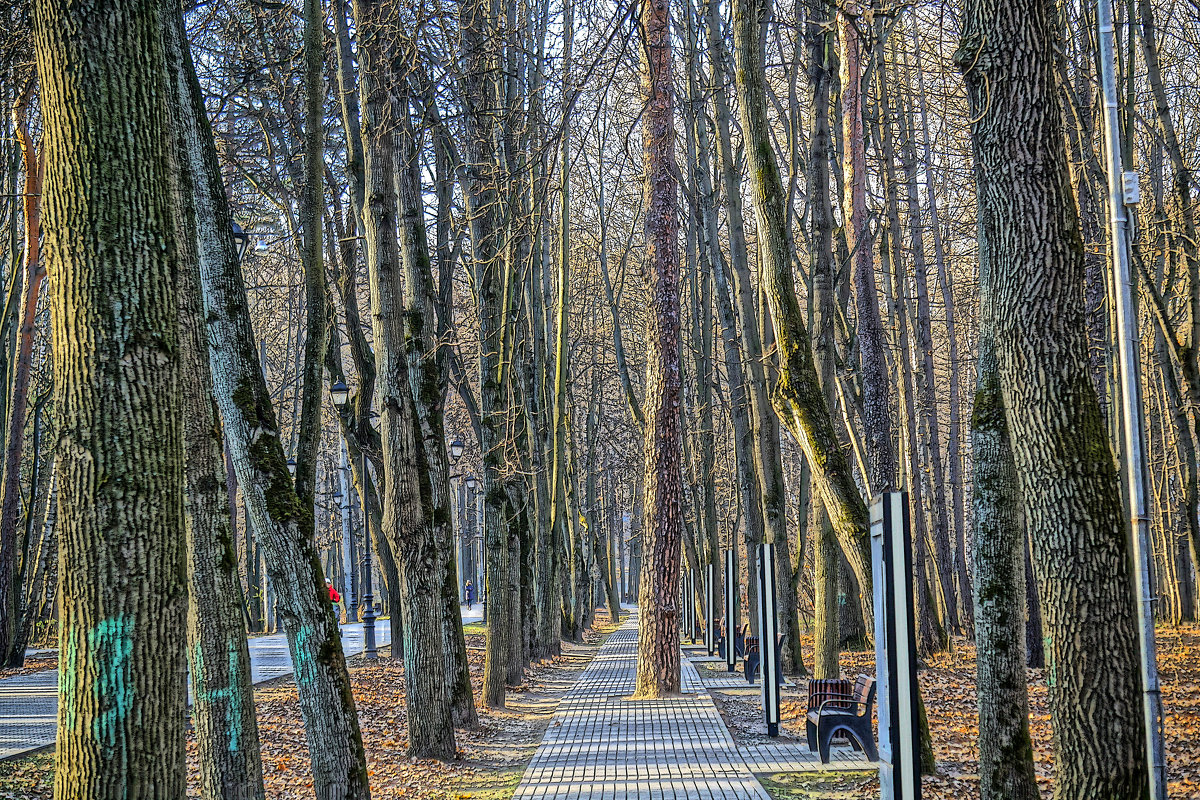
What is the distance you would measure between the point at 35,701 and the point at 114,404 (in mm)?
13276

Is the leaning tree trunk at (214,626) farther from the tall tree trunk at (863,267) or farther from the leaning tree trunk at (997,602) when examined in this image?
the tall tree trunk at (863,267)

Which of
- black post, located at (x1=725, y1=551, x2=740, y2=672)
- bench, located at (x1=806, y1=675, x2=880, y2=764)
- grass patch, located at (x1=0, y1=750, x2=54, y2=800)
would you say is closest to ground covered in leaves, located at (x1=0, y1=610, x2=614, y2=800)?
grass patch, located at (x1=0, y1=750, x2=54, y2=800)

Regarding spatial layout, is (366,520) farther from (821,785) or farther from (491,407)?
(821,785)

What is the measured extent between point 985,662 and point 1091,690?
127 centimetres

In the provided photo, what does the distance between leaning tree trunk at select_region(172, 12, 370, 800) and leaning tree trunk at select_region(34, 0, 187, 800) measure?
3.52 meters

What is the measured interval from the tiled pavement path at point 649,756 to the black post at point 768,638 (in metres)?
0.49

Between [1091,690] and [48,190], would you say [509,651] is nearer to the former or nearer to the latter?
[1091,690]

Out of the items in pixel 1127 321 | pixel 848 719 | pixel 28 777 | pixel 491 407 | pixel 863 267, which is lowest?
pixel 28 777

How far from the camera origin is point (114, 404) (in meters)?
4.12

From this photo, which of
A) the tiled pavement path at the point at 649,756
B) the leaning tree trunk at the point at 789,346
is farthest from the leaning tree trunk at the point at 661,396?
the leaning tree trunk at the point at 789,346

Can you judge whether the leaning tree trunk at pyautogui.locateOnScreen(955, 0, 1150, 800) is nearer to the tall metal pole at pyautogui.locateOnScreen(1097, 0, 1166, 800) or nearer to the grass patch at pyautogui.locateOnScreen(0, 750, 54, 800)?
the tall metal pole at pyautogui.locateOnScreen(1097, 0, 1166, 800)

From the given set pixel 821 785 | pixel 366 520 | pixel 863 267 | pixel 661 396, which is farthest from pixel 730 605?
pixel 366 520

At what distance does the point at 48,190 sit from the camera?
14.0 ft

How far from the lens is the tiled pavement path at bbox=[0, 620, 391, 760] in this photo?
1149 cm
